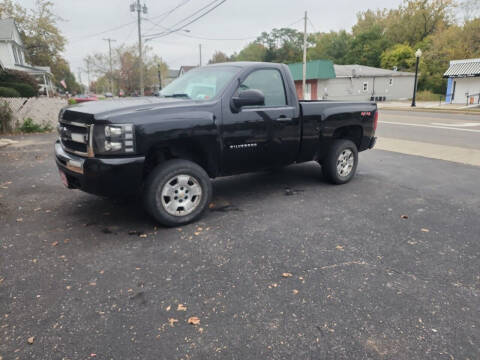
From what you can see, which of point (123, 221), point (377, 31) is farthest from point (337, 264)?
point (377, 31)

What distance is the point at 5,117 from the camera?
13.4 metres

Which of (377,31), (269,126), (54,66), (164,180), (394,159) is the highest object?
(377,31)

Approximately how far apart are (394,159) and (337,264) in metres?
5.99

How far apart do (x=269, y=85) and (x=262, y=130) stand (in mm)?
736

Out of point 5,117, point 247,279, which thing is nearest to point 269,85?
point 247,279

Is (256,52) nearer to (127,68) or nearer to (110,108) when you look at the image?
(127,68)

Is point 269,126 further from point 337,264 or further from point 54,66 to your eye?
point 54,66

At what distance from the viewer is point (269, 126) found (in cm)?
494

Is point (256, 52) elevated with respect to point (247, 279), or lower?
elevated

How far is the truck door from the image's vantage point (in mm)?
4633

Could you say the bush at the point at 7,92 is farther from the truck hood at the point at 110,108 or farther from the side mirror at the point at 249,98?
the side mirror at the point at 249,98

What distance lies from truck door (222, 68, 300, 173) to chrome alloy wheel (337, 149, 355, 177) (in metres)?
1.15

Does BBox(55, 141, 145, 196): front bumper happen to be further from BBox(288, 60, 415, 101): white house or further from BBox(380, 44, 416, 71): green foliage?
BBox(380, 44, 416, 71): green foliage

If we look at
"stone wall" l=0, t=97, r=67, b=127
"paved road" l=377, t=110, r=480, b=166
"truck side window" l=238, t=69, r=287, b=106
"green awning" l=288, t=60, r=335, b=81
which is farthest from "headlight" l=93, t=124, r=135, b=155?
"green awning" l=288, t=60, r=335, b=81
